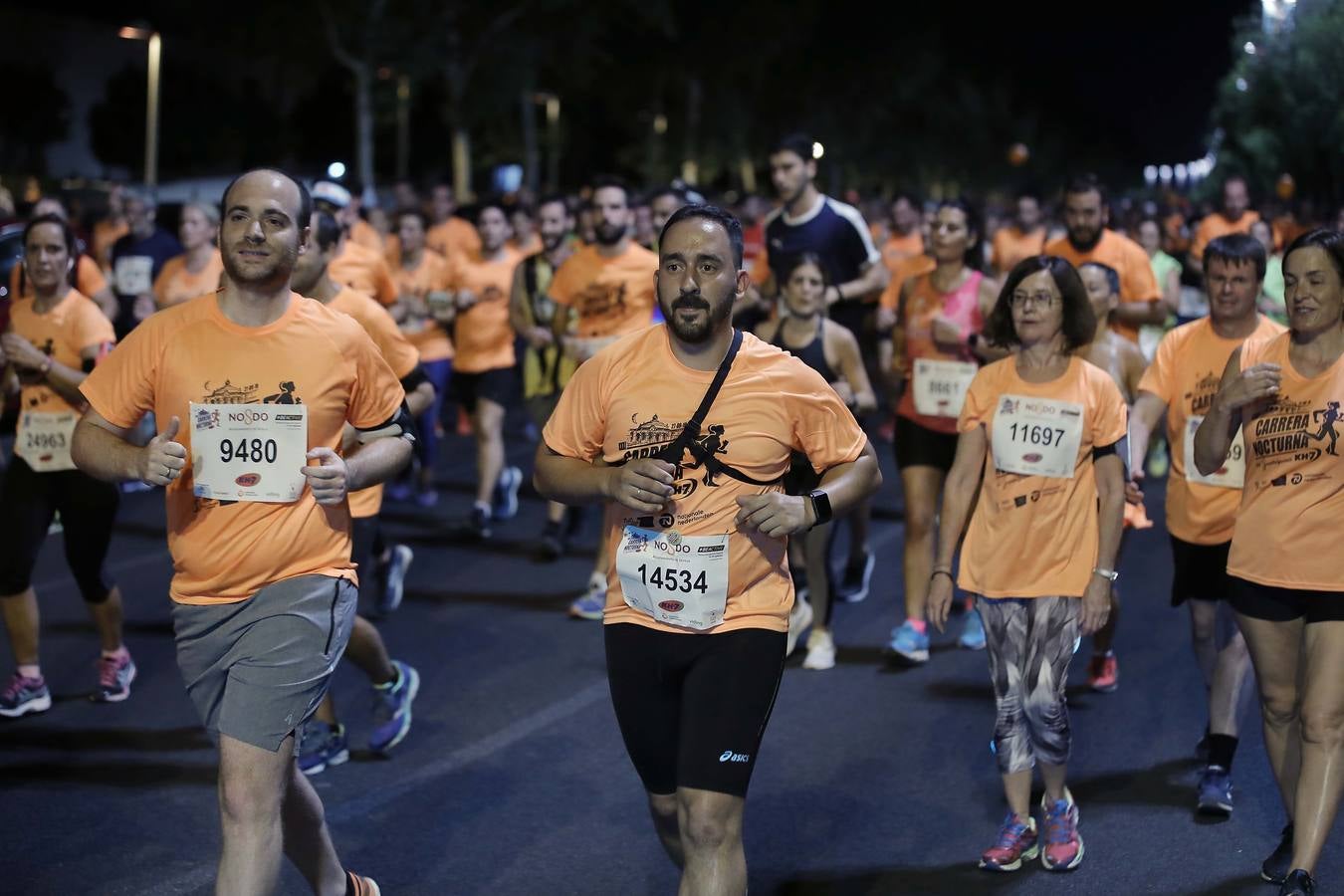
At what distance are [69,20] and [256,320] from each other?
63952 millimetres

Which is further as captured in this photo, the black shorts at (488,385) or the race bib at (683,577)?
the black shorts at (488,385)

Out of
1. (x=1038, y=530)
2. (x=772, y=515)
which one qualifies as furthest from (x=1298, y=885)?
(x=772, y=515)

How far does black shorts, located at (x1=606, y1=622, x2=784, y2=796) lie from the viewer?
4.21 m

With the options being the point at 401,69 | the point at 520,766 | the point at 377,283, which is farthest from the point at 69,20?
the point at 520,766

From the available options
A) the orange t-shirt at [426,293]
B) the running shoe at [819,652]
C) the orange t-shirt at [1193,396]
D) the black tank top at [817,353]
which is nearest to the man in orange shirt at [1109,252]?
the black tank top at [817,353]

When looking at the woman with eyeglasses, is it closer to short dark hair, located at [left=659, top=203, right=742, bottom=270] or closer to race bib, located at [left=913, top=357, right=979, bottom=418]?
short dark hair, located at [left=659, top=203, right=742, bottom=270]

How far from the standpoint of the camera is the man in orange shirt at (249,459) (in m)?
4.44

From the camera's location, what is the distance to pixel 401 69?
43531mm

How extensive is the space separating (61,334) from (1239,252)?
4.86 metres

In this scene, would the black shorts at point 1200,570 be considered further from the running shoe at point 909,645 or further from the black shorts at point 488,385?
the black shorts at point 488,385

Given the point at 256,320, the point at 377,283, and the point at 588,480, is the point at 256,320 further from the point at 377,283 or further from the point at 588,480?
the point at 377,283

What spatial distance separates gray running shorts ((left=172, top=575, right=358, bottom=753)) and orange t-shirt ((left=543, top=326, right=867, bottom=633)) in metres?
0.79

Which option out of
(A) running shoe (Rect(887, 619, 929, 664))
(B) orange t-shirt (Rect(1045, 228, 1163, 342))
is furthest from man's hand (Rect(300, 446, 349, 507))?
(B) orange t-shirt (Rect(1045, 228, 1163, 342))

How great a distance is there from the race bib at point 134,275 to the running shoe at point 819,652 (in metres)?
7.46
